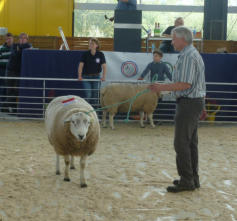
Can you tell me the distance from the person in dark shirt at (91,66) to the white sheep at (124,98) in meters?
0.28

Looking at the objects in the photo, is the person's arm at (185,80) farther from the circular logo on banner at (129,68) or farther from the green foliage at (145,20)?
the green foliage at (145,20)

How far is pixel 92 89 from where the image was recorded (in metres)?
8.27

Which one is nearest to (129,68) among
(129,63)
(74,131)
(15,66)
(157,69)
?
(129,63)

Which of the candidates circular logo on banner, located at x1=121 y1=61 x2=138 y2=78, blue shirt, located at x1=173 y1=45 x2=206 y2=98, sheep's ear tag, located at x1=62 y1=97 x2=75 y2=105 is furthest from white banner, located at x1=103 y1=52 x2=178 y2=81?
blue shirt, located at x1=173 y1=45 x2=206 y2=98

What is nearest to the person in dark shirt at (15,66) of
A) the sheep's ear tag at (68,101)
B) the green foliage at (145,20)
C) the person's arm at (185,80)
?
the sheep's ear tag at (68,101)

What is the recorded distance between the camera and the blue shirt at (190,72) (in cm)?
382

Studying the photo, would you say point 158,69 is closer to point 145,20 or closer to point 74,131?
point 74,131

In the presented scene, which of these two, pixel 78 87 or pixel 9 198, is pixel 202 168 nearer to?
pixel 9 198

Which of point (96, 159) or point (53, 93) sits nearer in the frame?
point (96, 159)

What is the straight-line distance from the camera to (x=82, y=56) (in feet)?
25.8

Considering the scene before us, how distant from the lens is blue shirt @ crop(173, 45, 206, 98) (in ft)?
12.5

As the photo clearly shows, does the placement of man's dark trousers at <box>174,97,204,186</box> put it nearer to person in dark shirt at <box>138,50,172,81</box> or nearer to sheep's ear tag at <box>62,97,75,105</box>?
sheep's ear tag at <box>62,97,75,105</box>

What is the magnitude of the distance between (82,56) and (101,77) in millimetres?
790

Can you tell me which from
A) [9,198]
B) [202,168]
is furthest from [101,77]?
[9,198]
